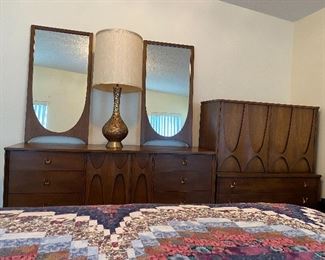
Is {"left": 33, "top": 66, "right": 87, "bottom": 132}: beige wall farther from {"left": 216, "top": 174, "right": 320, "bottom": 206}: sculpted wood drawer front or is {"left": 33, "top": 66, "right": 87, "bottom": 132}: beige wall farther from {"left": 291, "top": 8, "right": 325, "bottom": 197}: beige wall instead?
{"left": 291, "top": 8, "right": 325, "bottom": 197}: beige wall

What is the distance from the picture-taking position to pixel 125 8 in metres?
2.63

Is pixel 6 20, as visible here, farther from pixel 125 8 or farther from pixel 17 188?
pixel 17 188

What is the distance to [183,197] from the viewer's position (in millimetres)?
2248

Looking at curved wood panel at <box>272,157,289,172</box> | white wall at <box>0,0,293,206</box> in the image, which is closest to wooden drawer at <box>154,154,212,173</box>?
white wall at <box>0,0,293,206</box>

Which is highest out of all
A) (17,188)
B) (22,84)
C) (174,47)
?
(174,47)

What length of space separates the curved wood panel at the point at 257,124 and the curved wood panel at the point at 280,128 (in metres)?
0.08

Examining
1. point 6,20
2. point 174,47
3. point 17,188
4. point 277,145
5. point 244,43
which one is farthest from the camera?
point 244,43

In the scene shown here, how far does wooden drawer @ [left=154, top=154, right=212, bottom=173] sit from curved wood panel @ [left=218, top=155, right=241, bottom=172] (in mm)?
146

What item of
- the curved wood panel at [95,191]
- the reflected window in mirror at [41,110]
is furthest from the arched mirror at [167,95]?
the reflected window in mirror at [41,110]

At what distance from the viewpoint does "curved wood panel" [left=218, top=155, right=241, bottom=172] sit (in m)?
2.41

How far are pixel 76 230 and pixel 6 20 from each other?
2.10 meters

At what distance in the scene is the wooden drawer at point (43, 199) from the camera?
1938 mm

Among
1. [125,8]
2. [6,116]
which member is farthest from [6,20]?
[125,8]

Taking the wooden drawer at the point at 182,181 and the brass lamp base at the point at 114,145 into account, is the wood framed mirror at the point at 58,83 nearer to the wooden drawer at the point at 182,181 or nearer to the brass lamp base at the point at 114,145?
the brass lamp base at the point at 114,145
